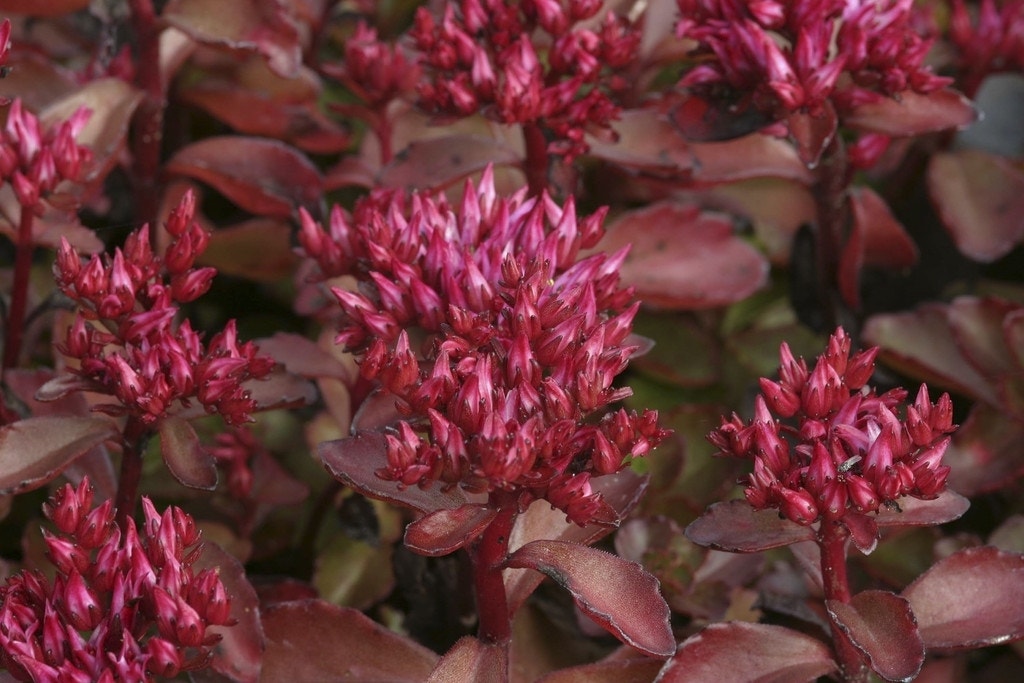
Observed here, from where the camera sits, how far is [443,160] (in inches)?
46.9

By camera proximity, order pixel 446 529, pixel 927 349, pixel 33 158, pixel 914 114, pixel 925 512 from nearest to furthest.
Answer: pixel 446 529 → pixel 925 512 → pixel 33 158 → pixel 914 114 → pixel 927 349

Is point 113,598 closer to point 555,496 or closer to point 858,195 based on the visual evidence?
point 555,496

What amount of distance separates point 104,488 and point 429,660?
0.35 m

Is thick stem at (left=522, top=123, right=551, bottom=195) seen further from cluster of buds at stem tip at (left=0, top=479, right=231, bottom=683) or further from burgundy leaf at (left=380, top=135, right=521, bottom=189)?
cluster of buds at stem tip at (left=0, top=479, right=231, bottom=683)

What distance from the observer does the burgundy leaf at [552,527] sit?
0.87 meters

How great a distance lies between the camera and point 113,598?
2.64 feet

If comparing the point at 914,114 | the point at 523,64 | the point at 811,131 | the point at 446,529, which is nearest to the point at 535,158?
the point at 523,64

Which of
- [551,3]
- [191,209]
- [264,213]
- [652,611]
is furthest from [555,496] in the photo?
[264,213]

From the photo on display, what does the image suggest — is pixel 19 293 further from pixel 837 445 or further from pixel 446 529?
pixel 837 445

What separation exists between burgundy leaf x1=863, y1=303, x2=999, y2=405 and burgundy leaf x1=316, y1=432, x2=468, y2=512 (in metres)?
0.66

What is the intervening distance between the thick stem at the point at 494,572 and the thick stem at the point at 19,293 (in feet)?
1.71

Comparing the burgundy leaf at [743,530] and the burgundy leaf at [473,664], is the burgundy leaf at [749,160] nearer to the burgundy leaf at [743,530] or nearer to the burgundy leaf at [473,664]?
the burgundy leaf at [743,530]

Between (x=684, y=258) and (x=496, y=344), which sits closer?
(x=496, y=344)

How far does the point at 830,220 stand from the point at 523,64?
442 mm
